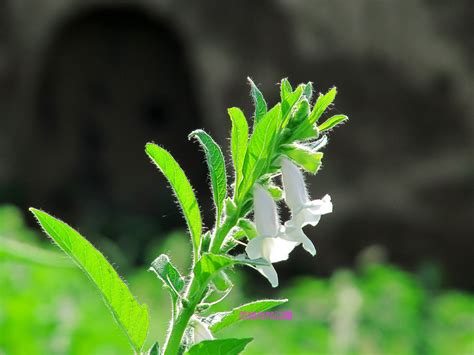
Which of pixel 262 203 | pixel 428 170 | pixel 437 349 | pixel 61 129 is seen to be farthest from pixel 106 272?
pixel 61 129

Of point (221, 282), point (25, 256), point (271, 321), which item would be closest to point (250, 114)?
point (271, 321)

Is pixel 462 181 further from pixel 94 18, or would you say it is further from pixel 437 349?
pixel 94 18

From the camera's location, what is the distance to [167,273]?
749 mm

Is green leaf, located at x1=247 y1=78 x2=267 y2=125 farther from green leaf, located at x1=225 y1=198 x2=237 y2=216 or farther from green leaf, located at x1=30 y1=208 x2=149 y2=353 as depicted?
green leaf, located at x1=30 y1=208 x2=149 y2=353

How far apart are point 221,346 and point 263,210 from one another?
0.13 m

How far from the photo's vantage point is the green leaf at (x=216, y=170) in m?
0.78

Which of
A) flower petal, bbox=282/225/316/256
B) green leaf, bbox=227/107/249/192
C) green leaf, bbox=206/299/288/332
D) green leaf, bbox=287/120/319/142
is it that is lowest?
green leaf, bbox=206/299/288/332

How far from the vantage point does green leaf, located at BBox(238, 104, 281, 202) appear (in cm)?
75

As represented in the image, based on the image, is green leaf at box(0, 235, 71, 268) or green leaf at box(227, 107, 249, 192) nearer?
green leaf at box(227, 107, 249, 192)

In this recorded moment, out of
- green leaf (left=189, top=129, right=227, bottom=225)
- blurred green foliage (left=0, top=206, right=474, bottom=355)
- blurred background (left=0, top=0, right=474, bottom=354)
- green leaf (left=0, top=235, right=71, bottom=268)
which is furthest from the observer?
blurred background (left=0, top=0, right=474, bottom=354)

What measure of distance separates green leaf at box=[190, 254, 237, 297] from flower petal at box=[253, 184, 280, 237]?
0.20 feet

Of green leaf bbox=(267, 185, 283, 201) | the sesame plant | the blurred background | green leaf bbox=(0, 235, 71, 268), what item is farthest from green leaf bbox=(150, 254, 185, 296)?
the blurred background

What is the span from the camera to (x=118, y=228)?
22.4ft

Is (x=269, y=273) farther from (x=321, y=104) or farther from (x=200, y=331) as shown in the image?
(x=321, y=104)
